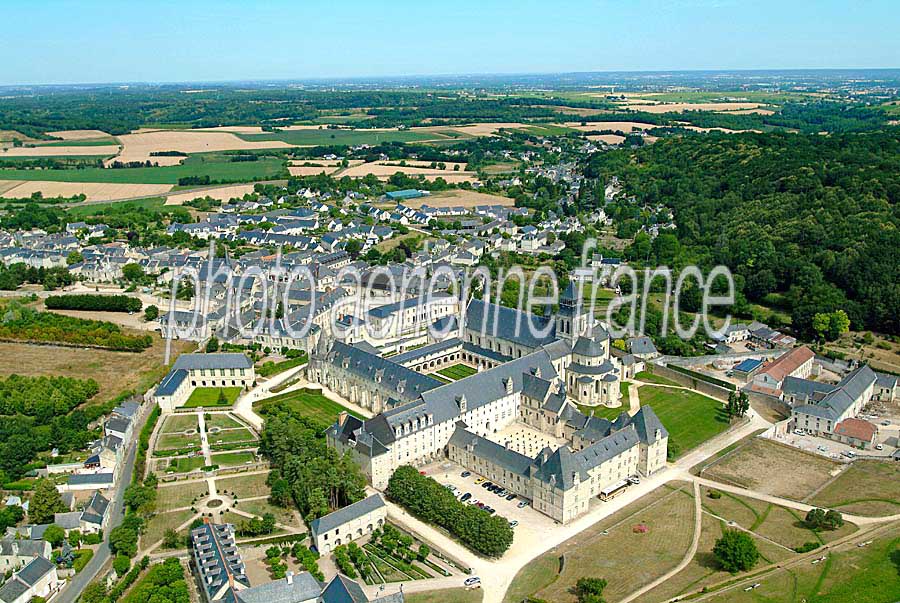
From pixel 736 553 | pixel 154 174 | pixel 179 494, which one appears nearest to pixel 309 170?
pixel 154 174

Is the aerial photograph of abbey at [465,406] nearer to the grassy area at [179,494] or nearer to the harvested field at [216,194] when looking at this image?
the grassy area at [179,494]

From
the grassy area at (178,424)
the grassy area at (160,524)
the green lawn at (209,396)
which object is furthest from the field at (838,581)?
the green lawn at (209,396)

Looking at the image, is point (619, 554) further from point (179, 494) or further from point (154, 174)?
point (154, 174)

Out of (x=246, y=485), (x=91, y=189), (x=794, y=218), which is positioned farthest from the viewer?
(x=91, y=189)

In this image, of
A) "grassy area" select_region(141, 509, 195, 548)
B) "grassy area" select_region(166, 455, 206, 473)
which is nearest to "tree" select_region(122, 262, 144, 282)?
"grassy area" select_region(166, 455, 206, 473)

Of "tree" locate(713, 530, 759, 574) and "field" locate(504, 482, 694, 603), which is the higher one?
"tree" locate(713, 530, 759, 574)

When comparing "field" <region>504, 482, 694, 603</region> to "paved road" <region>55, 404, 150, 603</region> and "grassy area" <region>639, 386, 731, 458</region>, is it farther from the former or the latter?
"paved road" <region>55, 404, 150, 603</region>

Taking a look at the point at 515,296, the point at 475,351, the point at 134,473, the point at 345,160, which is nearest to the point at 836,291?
the point at 515,296
